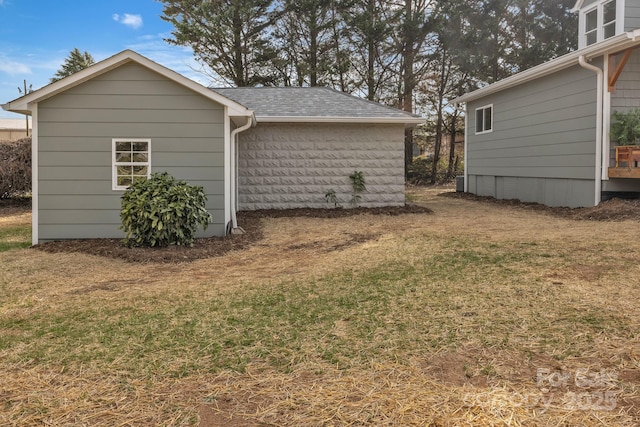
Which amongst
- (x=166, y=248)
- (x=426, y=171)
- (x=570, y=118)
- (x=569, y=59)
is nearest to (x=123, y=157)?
(x=166, y=248)

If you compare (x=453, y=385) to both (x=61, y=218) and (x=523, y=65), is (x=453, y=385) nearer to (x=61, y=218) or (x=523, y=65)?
(x=61, y=218)

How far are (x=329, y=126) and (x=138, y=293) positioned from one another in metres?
7.78

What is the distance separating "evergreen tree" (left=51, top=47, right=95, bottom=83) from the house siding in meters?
25.6

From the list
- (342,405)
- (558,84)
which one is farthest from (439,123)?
(342,405)

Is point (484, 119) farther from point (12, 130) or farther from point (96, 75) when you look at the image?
point (12, 130)

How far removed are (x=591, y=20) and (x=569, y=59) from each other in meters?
3.00

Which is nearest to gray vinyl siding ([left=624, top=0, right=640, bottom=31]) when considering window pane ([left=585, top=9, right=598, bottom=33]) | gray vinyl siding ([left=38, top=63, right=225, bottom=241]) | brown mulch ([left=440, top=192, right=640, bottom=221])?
window pane ([left=585, top=9, right=598, bottom=33])

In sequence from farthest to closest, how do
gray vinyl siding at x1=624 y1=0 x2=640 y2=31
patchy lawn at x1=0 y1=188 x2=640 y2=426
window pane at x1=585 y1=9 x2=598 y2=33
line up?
window pane at x1=585 y1=9 x2=598 y2=33 → gray vinyl siding at x1=624 y1=0 x2=640 y2=31 → patchy lawn at x1=0 y1=188 x2=640 y2=426

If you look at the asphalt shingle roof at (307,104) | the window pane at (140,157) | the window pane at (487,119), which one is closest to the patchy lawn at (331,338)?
the window pane at (140,157)

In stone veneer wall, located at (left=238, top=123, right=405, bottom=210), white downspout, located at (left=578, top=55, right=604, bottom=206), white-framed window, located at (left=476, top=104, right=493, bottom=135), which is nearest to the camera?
white downspout, located at (left=578, top=55, right=604, bottom=206)

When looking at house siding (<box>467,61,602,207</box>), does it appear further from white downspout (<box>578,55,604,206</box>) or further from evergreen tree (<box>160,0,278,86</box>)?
evergreen tree (<box>160,0,278,86</box>)

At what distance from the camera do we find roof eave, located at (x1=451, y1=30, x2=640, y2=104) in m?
9.23

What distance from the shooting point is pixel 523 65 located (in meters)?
22.7

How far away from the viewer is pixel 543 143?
12.6 metres
